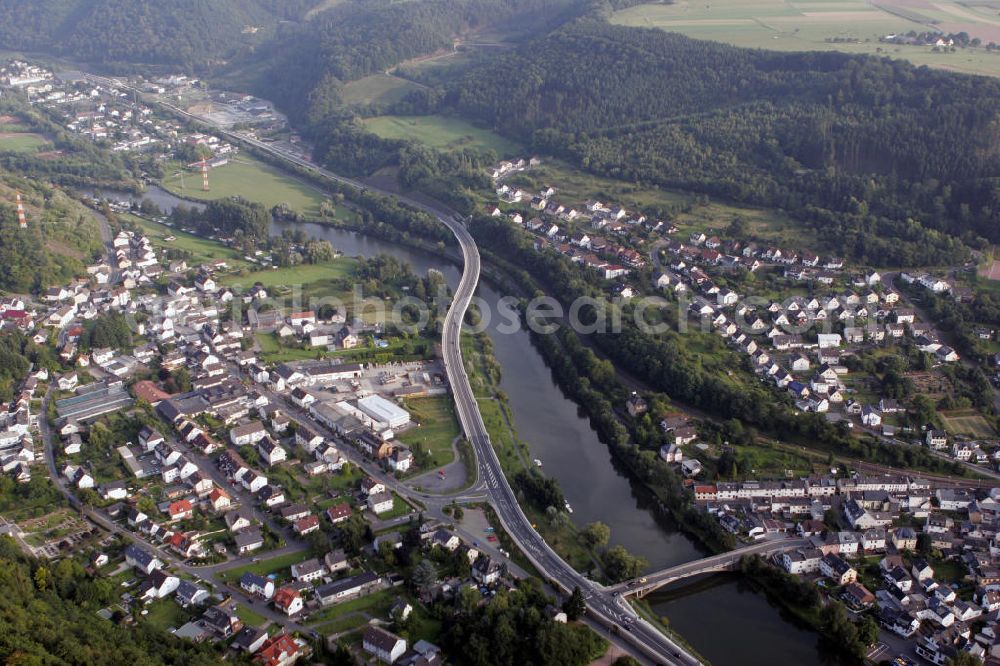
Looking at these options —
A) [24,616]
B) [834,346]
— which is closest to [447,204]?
[834,346]

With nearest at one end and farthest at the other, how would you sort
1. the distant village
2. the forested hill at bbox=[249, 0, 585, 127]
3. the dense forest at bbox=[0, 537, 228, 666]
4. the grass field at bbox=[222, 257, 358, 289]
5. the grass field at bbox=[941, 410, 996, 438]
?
the dense forest at bbox=[0, 537, 228, 666] < the distant village < the grass field at bbox=[941, 410, 996, 438] < the grass field at bbox=[222, 257, 358, 289] < the forested hill at bbox=[249, 0, 585, 127]

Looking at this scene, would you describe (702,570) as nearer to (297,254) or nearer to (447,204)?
(297,254)

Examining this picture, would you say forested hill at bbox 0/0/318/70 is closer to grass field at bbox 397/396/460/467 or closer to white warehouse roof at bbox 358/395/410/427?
white warehouse roof at bbox 358/395/410/427

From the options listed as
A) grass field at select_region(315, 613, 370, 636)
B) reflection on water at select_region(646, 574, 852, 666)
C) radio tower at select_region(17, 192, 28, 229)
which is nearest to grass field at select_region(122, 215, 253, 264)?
radio tower at select_region(17, 192, 28, 229)

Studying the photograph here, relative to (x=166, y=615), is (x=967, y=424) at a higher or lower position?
higher

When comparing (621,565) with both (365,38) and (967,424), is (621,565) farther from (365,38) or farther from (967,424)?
(365,38)

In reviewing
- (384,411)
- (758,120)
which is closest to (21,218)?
(384,411)

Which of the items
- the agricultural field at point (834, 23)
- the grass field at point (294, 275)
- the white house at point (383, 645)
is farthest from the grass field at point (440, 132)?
the white house at point (383, 645)
